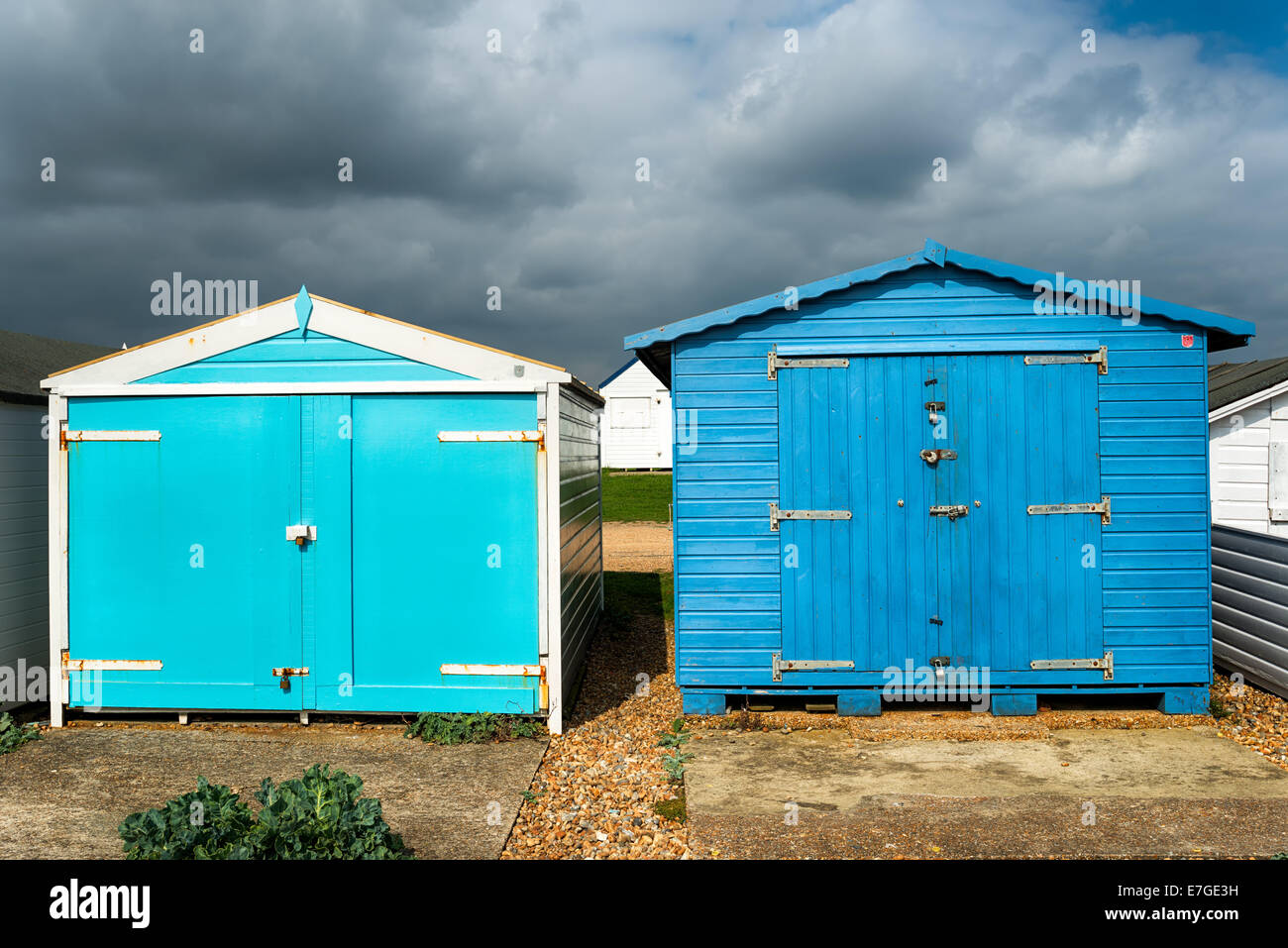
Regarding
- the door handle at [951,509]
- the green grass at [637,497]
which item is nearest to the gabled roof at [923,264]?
the door handle at [951,509]

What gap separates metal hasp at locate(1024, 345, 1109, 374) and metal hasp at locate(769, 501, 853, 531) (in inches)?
68.2

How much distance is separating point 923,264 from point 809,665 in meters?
3.05

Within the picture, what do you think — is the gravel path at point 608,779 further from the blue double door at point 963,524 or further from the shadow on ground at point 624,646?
the blue double door at point 963,524

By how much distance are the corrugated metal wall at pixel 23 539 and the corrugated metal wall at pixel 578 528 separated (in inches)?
169

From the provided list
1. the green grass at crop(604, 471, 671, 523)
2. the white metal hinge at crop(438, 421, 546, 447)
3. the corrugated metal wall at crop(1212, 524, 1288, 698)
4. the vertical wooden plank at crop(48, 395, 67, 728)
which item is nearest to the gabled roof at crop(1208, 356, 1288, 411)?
the corrugated metal wall at crop(1212, 524, 1288, 698)

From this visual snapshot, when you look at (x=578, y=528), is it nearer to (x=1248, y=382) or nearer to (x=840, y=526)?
(x=840, y=526)

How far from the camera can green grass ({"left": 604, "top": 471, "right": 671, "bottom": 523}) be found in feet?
67.9

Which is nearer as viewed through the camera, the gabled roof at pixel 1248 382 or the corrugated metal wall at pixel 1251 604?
the corrugated metal wall at pixel 1251 604

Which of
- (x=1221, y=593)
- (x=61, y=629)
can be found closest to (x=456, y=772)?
(x=61, y=629)

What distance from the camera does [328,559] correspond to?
6.16 metres

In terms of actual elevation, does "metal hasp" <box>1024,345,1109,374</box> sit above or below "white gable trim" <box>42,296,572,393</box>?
below

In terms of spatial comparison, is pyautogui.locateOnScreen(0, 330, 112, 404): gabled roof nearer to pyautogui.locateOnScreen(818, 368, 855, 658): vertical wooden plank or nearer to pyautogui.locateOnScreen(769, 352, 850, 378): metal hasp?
pyautogui.locateOnScreen(769, 352, 850, 378): metal hasp

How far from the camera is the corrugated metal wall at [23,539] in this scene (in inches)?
264
